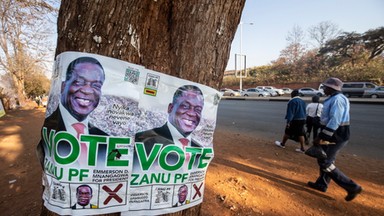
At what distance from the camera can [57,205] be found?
3.52 feet

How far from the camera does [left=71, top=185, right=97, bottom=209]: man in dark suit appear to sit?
1.07 m

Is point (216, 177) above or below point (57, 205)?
below

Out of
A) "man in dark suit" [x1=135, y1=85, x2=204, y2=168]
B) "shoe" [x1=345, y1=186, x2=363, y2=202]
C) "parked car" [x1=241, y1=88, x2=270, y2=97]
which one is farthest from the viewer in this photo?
"parked car" [x1=241, y1=88, x2=270, y2=97]

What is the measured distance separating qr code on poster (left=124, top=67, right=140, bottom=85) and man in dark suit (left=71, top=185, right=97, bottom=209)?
0.56 m

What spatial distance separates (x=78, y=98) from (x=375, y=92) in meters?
28.8

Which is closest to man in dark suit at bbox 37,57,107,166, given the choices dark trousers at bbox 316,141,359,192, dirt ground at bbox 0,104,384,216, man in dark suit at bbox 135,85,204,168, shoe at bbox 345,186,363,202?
man in dark suit at bbox 135,85,204,168

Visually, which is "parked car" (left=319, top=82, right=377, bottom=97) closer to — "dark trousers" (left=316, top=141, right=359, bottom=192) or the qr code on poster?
"dark trousers" (left=316, top=141, right=359, bottom=192)

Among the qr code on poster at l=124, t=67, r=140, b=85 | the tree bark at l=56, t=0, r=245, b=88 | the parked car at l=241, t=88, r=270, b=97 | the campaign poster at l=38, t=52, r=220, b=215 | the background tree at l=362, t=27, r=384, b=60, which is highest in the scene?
the background tree at l=362, t=27, r=384, b=60

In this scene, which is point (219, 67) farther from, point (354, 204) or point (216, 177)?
point (354, 204)

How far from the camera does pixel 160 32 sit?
4.09 ft

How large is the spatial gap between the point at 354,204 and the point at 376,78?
33.6 metres

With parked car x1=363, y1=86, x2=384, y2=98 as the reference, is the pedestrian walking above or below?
below

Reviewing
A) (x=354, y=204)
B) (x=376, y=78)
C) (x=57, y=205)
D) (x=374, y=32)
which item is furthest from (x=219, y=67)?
(x=374, y=32)

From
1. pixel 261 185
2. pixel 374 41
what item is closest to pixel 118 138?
pixel 261 185
